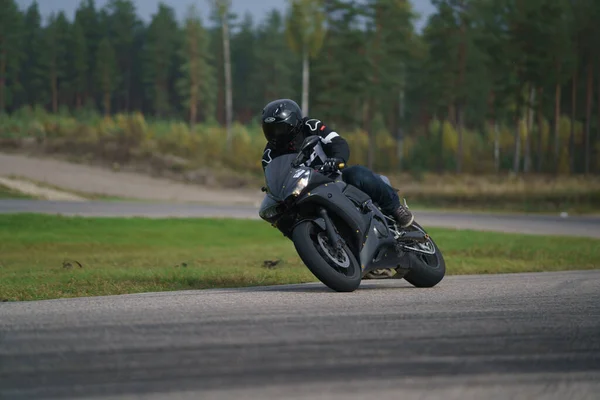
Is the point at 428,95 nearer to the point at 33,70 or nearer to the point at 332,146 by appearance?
the point at 33,70

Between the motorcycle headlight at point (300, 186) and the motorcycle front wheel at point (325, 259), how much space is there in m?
0.32

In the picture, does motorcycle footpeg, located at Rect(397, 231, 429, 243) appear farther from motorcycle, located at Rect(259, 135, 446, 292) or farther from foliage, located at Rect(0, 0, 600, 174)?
foliage, located at Rect(0, 0, 600, 174)

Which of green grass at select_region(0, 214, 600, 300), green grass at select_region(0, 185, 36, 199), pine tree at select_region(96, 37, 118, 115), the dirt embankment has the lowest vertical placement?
the dirt embankment

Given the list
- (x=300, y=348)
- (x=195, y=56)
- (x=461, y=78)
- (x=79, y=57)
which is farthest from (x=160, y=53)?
(x=300, y=348)

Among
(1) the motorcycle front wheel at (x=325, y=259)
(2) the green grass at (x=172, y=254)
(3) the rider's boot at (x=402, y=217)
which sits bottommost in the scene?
(2) the green grass at (x=172, y=254)

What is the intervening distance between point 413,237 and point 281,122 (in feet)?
6.84

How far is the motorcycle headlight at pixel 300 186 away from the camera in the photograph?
392 inches

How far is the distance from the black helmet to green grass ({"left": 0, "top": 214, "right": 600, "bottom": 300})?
2677 mm

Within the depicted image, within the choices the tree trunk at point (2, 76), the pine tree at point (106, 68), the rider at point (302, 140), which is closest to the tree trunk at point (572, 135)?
the rider at point (302, 140)

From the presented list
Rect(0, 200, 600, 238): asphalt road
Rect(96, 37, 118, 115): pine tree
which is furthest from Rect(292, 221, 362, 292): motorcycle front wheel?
Rect(96, 37, 118, 115): pine tree

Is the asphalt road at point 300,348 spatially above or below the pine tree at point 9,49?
below

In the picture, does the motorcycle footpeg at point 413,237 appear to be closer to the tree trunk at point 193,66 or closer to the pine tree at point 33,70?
the tree trunk at point 193,66

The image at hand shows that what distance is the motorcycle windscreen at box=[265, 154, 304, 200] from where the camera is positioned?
33.0 feet

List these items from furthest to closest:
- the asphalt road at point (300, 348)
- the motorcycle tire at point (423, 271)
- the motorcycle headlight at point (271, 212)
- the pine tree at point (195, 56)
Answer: the pine tree at point (195, 56)
the motorcycle tire at point (423, 271)
the motorcycle headlight at point (271, 212)
the asphalt road at point (300, 348)
